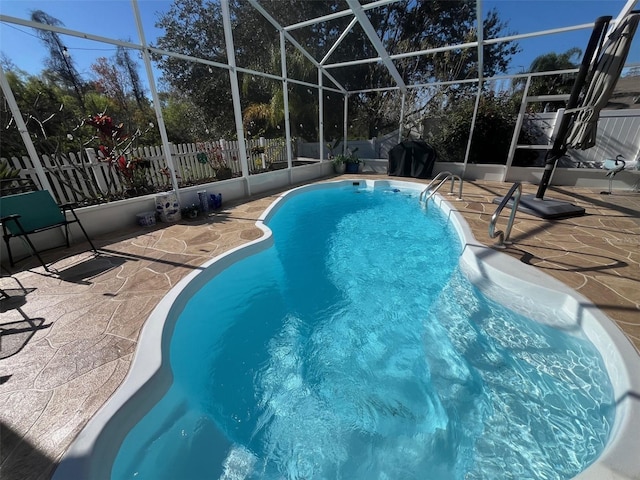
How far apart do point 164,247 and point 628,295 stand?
574 centimetres

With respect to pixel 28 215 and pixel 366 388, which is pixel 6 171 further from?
pixel 366 388

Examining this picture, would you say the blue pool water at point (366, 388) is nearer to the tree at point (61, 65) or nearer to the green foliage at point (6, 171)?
the green foliage at point (6, 171)

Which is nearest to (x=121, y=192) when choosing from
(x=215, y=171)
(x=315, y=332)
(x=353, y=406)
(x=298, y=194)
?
(x=215, y=171)

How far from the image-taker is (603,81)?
12.9ft

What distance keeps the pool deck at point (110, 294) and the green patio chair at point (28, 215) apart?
530 millimetres

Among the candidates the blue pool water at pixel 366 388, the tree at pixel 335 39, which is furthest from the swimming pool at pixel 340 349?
the tree at pixel 335 39

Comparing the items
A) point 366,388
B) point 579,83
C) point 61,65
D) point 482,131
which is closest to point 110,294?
point 366,388

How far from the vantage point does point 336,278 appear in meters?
4.30

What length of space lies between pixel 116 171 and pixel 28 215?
282 centimetres

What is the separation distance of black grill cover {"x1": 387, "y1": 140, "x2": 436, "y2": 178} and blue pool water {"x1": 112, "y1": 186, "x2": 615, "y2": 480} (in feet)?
18.0

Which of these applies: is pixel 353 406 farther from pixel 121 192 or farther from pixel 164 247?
pixel 121 192

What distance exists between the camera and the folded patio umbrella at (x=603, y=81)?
3703mm

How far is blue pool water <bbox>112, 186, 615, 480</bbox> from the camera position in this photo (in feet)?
6.46

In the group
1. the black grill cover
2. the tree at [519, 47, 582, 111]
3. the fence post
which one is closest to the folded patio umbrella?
the black grill cover
